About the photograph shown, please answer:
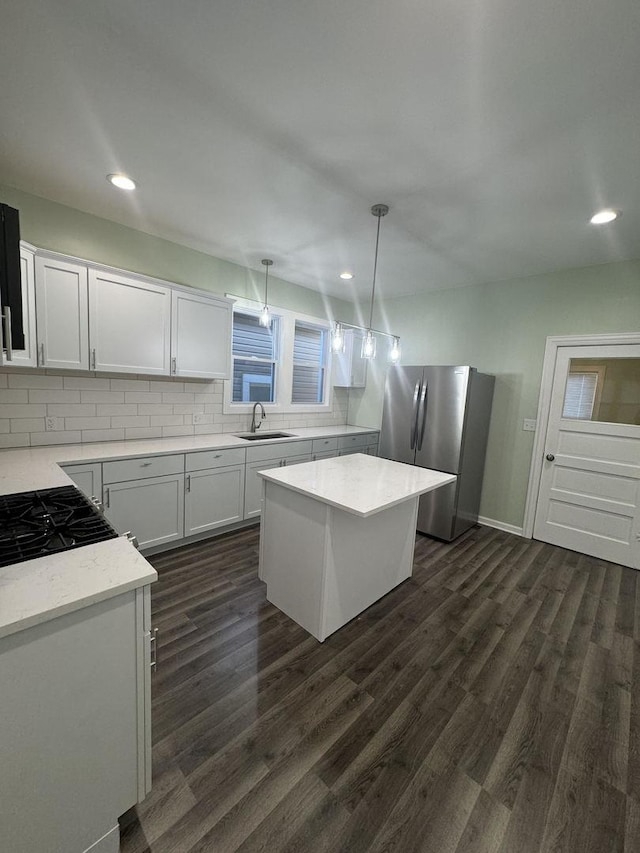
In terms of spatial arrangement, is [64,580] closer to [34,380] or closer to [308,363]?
[34,380]

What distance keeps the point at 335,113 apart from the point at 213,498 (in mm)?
2820

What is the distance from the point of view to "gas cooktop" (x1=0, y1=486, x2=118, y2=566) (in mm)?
1157

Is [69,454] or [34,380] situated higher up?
[34,380]

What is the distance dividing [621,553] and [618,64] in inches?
140

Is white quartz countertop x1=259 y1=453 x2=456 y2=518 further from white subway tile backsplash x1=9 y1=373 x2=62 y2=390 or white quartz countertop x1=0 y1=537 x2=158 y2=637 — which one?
white subway tile backsplash x1=9 y1=373 x2=62 y2=390

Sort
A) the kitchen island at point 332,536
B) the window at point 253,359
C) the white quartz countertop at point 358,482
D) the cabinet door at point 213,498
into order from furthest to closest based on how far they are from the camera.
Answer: the window at point 253,359
the cabinet door at point 213,498
the kitchen island at point 332,536
the white quartz countertop at point 358,482

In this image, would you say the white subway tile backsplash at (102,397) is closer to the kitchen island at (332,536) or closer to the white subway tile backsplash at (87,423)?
the white subway tile backsplash at (87,423)

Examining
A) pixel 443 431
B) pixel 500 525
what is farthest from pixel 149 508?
pixel 500 525

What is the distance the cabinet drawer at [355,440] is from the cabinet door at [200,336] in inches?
67.3

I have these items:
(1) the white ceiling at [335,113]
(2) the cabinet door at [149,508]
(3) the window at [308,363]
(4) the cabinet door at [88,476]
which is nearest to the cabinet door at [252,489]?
(2) the cabinet door at [149,508]

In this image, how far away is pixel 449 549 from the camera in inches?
133

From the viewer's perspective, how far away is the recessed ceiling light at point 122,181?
218cm

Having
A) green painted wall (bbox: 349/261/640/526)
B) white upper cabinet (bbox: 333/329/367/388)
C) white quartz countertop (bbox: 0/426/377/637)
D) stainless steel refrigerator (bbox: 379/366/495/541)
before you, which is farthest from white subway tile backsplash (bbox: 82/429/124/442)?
green painted wall (bbox: 349/261/640/526)

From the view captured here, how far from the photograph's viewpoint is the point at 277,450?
362 cm
